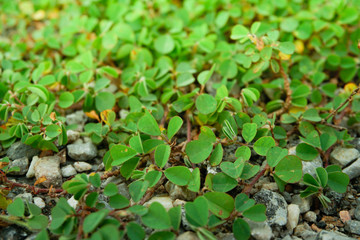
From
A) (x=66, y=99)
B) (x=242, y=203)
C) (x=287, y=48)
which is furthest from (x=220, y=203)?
Answer: (x=66, y=99)

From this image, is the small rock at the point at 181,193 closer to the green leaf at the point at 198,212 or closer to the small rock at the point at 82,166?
the green leaf at the point at 198,212

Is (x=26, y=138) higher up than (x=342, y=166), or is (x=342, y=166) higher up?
(x=26, y=138)

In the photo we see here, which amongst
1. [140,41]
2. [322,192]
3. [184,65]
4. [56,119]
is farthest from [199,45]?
[322,192]

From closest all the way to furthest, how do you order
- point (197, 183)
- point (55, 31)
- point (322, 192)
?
1. point (197, 183)
2. point (322, 192)
3. point (55, 31)

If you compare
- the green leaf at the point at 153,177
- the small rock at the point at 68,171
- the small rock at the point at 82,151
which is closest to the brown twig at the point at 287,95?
the green leaf at the point at 153,177

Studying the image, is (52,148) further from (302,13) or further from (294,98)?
(302,13)

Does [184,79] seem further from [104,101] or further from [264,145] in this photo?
[264,145]
